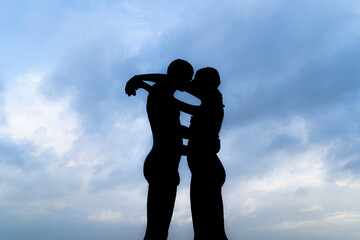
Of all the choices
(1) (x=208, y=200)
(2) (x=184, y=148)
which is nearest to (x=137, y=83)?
(2) (x=184, y=148)

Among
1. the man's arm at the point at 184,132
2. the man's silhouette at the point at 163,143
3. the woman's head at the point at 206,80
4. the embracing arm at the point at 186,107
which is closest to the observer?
the man's silhouette at the point at 163,143

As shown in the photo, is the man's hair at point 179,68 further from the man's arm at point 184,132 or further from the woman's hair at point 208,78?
the man's arm at point 184,132

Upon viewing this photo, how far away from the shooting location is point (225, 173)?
22.6 ft

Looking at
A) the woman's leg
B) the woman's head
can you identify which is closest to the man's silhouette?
the woman's head

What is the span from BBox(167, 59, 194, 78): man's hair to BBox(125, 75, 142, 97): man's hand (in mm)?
691

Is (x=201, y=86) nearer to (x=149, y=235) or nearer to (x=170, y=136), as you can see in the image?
(x=170, y=136)

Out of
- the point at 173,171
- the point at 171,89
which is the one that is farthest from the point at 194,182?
the point at 171,89

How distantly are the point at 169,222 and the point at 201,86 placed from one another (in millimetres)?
2713

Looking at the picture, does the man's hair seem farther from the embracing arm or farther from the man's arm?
the man's arm

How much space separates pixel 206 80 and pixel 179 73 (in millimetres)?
561

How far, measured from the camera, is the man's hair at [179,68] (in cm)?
721

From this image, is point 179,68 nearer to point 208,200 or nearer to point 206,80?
point 206,80

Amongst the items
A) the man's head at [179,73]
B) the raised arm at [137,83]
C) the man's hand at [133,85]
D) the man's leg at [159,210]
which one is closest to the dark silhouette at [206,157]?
the man's head at [179,73]

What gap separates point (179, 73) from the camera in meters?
7.21
